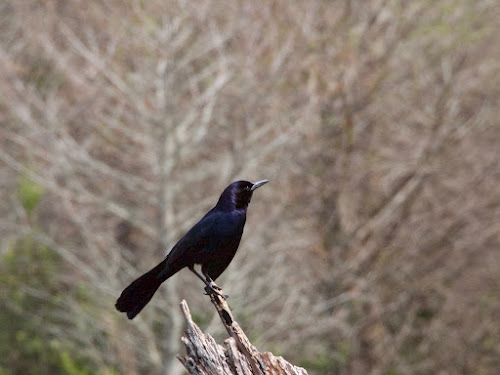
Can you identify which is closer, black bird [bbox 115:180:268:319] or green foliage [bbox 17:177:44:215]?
black bird [bbox 115:180:268:319]

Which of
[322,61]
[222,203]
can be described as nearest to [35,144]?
[322,61]

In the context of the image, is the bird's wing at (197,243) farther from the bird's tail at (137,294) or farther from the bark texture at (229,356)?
the bark texture at (229,356)

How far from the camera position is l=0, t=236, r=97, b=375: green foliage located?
15.5m

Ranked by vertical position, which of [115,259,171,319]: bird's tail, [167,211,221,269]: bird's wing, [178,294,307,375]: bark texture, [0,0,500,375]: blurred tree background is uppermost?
[0,0,500,375]: blurred tree background

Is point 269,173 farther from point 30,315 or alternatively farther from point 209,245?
point 209,245

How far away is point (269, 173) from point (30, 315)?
16.4 ft

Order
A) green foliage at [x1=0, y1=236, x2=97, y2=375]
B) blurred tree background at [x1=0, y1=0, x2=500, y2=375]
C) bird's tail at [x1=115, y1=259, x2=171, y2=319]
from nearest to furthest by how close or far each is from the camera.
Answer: bird's tail at [x1=115, y1=259, x2=171, y2=319] < blurred tree background at [x1=0, y1=0, x2=500, y2=375] < green foliage at [x1=0, y1=236, x2=97, y2=375]

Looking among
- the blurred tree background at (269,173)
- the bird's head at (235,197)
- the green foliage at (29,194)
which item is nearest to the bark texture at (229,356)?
the bird's head at (235,197)

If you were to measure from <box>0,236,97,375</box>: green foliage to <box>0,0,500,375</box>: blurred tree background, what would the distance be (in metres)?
0.04

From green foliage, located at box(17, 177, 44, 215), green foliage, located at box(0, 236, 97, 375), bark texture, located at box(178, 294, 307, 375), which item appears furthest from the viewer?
green foliage, located at box(0, 236, 97, 375)

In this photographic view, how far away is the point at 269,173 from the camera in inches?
531

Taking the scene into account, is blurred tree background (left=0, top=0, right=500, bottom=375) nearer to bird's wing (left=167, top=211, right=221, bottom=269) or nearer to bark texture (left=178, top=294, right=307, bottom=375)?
bird's wing (left=167, top=211, right=221, bottom=269)

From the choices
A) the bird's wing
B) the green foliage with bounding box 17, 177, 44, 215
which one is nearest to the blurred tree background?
the green foliage with bounding box 17, 177, 44, 215

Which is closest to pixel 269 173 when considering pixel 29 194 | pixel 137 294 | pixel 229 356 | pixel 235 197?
pixel 29 194
